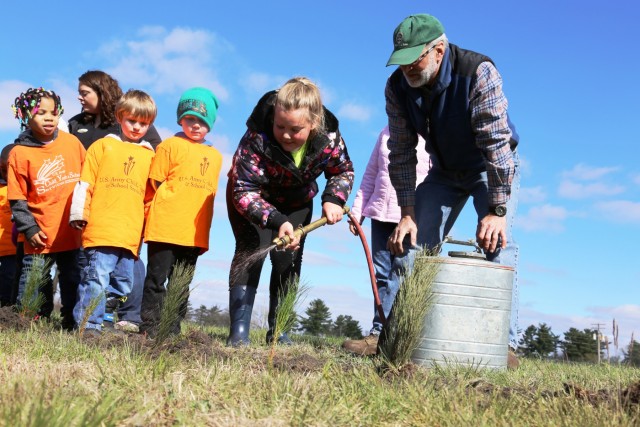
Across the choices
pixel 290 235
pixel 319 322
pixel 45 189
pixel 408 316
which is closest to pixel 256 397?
pixel 408 316

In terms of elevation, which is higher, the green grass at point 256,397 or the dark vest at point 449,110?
the dark vest at point 449,110

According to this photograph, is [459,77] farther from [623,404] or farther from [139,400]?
[139,400]

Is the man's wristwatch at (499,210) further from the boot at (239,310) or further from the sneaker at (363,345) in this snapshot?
the boot at (239,310)

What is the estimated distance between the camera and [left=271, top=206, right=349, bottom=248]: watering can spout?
3.59 m

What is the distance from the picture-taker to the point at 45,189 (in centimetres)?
525

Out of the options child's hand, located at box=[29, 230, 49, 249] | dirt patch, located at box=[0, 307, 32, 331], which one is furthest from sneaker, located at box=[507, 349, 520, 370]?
child's hand, located at box=[29, 230, 49, 249]

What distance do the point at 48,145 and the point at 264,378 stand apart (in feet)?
11.8

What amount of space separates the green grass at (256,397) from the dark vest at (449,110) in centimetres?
158

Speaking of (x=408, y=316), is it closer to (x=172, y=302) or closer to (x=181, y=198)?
(x=172, y=302)

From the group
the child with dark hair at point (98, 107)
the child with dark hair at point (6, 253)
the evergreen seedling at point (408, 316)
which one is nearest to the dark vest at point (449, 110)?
the evergreen seedling at point (408, 316)

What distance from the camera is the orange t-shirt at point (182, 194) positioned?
458cm

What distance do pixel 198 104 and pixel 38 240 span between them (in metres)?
1.64

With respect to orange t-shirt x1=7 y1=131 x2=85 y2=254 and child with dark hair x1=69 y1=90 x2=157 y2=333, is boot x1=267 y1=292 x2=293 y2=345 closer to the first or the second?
child with dark hair x1=69 y1=90 x2=157 y2=333

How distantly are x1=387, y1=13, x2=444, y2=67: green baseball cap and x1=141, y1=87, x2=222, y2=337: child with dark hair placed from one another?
1.63 meters
